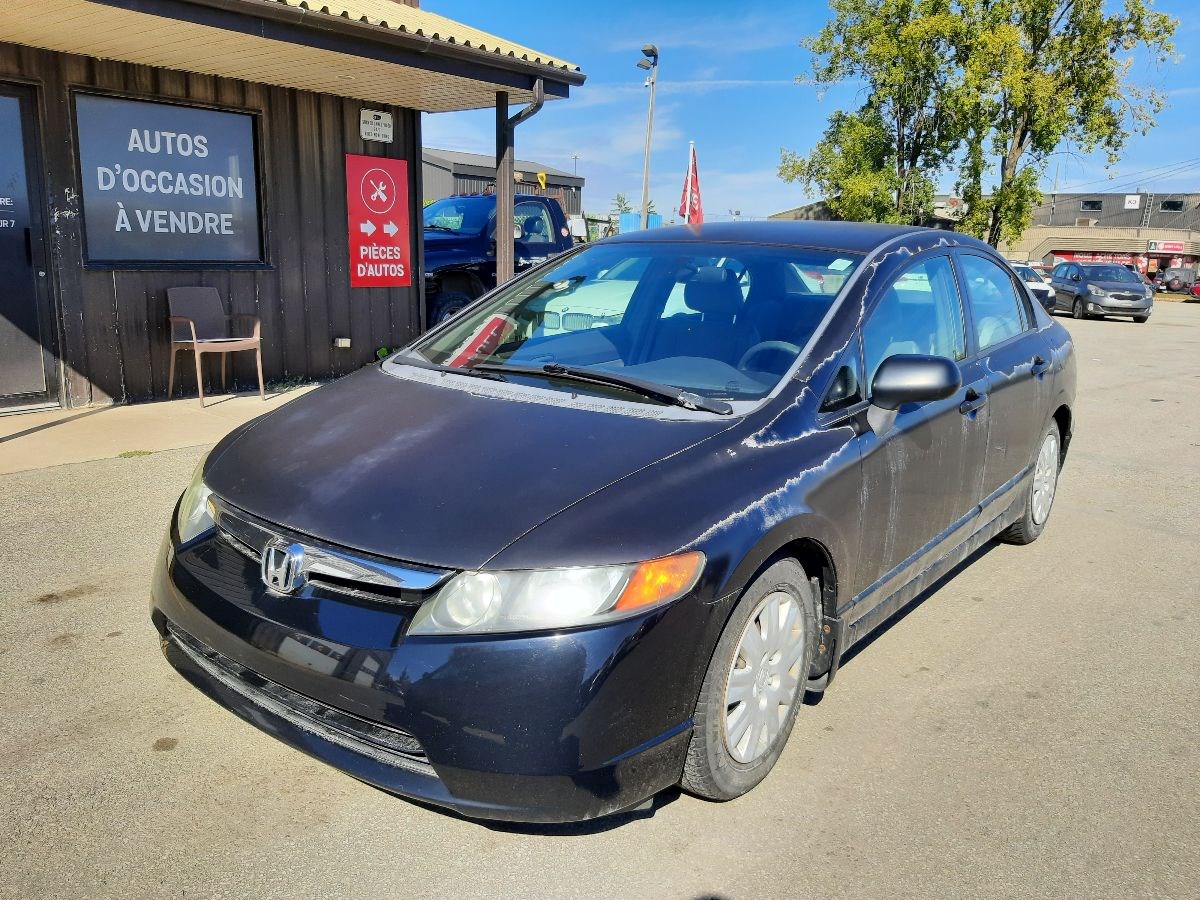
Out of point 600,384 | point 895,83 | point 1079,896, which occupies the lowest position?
point 1079,896

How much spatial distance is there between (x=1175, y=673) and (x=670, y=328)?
232cm

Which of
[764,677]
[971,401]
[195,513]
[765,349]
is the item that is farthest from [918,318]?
[195,513]

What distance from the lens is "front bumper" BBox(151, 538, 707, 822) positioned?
2.14 meters

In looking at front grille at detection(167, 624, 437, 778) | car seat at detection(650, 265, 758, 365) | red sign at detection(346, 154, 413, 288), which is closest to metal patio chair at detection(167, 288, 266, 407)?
red sign at detection(346, 154, 413, 288)

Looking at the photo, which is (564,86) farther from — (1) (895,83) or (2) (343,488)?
(1) (895,83)

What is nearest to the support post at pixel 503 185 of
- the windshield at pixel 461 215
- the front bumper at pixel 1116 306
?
the windshield at pixel 461 215

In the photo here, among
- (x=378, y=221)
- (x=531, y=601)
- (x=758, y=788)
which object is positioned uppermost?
(x=378, y=221)

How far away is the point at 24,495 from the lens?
5258mm

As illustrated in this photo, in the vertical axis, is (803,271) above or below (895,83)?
below

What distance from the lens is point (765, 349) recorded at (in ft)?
10.3

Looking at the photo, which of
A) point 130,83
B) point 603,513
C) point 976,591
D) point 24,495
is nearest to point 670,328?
point 603,513

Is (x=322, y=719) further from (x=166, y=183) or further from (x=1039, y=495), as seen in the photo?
(x=166, y=183)

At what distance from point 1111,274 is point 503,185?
2075 centimetres

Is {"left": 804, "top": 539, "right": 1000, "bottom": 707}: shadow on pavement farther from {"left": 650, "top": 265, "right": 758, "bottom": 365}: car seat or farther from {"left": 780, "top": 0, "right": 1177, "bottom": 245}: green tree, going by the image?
{"left": 780, "top": 0, "right": 1177, "bottom": 245}: green tree
